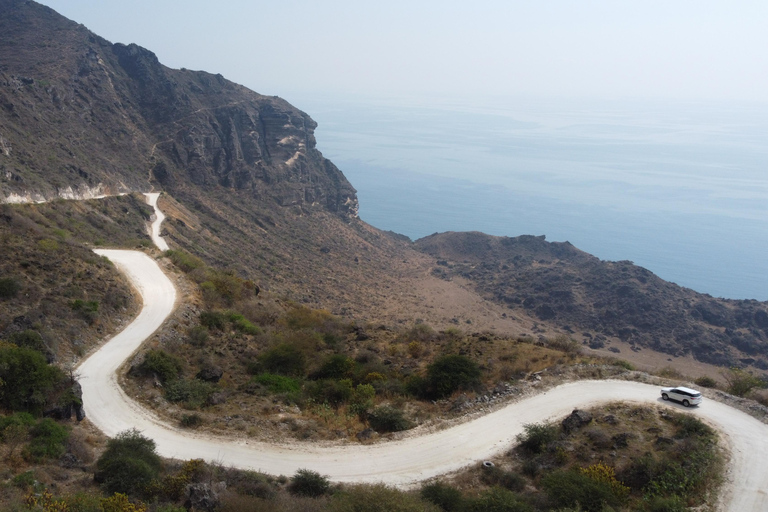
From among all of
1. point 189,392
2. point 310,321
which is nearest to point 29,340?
point 189,392

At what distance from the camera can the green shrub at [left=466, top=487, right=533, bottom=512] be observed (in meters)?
11.4

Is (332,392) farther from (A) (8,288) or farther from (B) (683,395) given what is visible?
(A) (8,288)

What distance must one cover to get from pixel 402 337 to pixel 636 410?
1283cm

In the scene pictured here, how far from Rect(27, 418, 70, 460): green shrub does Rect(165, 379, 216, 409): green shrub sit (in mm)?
3864

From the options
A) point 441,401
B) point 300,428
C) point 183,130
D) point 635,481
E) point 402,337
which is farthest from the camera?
point 183,130

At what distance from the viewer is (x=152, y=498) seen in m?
10.9

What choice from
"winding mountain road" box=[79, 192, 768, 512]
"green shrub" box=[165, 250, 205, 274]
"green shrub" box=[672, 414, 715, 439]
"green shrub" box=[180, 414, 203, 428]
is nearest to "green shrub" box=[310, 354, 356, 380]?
"winding mountain road" box=[79, 192, 768, 512]

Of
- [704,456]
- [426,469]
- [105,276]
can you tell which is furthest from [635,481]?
[105,276]

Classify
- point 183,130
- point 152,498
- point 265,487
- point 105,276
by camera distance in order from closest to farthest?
point 152,498 → point 265,487 → point 105,276 → point 183,130

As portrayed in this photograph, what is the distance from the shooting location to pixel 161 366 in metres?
18.3

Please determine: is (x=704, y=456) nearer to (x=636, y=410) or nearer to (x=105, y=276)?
(x=636, y=410)

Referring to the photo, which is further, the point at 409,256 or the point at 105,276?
the point at 409,256

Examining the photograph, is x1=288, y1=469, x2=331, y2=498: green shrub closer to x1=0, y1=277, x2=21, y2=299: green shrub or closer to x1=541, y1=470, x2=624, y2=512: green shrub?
x1=541, y1=470, x2=624, y2=512: green shrub

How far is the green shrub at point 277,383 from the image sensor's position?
19.0 m
